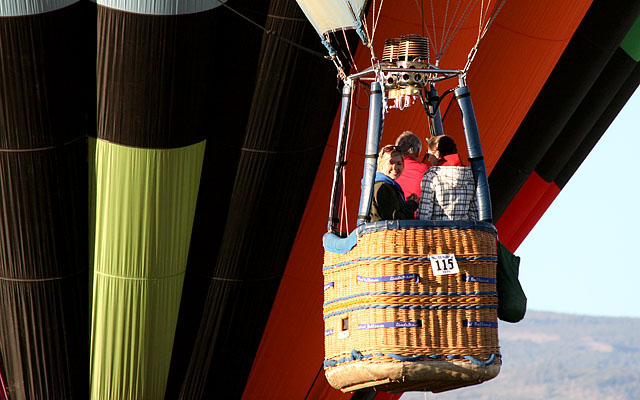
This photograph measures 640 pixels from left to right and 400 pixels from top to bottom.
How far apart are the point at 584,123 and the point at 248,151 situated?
133 inches

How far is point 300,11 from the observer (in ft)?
22.4

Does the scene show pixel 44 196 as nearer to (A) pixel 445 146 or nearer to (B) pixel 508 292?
(A) pixel 445 146

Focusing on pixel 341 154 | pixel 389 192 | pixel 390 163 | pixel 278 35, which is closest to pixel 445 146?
pixel 390 163

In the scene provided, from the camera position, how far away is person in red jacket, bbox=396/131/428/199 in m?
5.34

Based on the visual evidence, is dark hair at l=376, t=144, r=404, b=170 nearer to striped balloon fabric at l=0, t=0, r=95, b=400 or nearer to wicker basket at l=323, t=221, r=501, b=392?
wicker basket at l=323, t=221, r=501, b=392

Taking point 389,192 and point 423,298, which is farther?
point 389,192

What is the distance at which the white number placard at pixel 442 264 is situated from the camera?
4.89 meters

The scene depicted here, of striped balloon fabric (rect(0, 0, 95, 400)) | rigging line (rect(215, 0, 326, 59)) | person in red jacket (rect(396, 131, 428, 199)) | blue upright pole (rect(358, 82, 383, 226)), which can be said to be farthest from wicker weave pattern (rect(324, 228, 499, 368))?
striped balloon fabric (rect(0, 0, 95, 400))

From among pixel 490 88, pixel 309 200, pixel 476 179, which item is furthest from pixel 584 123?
pixel 476 179

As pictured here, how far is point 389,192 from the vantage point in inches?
197

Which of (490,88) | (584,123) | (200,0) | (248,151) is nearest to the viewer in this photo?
(200,0)

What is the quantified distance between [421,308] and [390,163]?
2.17ft

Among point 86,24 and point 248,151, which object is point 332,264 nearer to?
point 248,151

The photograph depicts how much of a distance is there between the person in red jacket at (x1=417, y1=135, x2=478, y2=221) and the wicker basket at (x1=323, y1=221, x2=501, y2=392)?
0.14 metres
